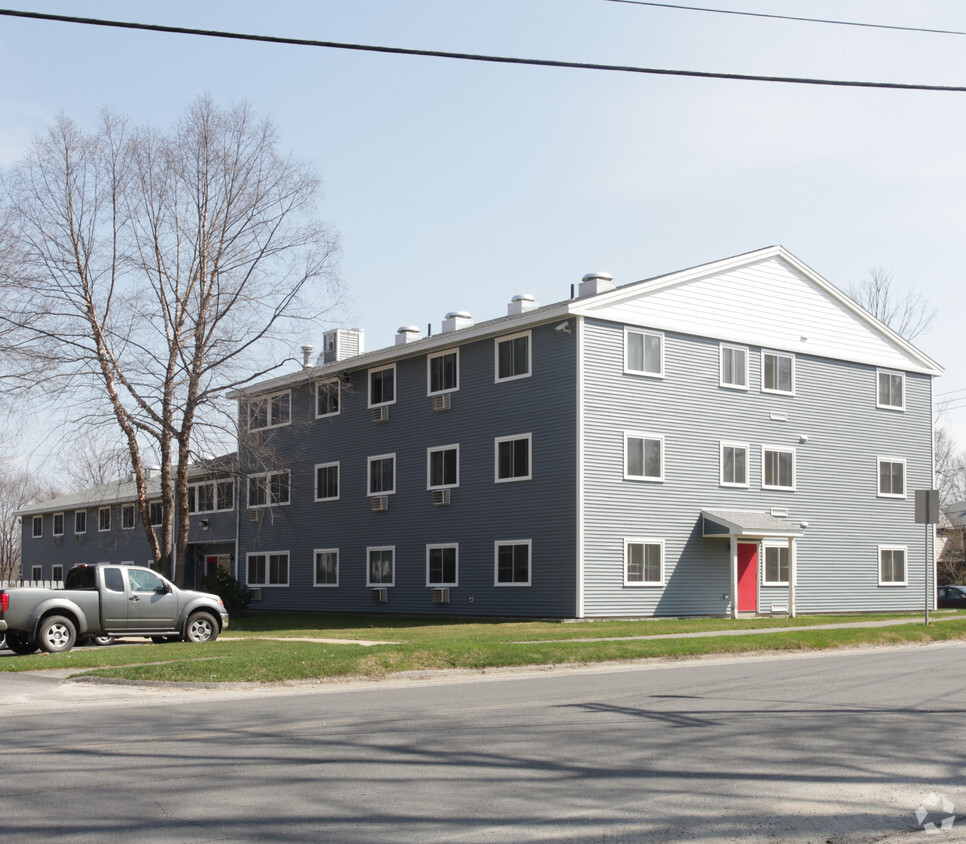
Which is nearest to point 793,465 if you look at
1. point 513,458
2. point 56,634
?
point 513,458

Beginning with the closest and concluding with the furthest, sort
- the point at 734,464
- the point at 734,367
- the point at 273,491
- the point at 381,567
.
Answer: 1. the point at 734,464
2. the point at 734,367
3. the point at 381,567
4. the point at 273,491

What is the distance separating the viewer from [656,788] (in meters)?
8.03

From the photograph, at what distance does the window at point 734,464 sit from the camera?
35.4 meters

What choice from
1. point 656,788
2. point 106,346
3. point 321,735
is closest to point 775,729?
point 656,788

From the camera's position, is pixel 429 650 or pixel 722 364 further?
pixel 722 364

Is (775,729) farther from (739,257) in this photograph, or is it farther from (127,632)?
(739,257)

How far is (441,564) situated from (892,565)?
52.2 feet

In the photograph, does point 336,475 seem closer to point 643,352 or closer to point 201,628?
point 643,352

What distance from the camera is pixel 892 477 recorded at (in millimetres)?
39938

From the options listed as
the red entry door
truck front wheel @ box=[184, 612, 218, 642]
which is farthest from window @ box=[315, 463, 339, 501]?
A: truck front wheel @ box=[184, 612, 218, 642]

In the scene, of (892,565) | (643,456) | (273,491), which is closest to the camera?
(643,456)

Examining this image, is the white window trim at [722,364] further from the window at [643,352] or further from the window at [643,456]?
the window at [643,456]

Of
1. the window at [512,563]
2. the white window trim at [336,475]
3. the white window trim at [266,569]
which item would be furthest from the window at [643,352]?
the white window trim at [266,569]

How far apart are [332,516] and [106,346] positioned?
1208cm
